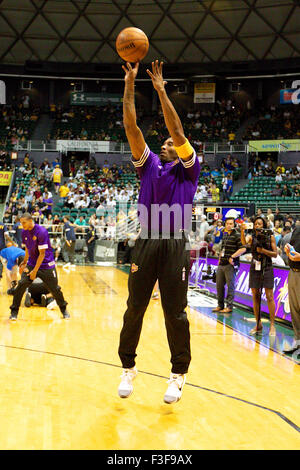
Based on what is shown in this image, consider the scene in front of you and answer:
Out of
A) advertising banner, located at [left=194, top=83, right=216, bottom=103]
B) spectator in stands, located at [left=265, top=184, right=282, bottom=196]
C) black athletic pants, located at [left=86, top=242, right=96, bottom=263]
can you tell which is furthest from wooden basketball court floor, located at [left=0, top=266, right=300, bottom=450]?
advertising banner, located at [left=194, top=83, right=216, bottom=103]

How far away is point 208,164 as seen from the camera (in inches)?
1171

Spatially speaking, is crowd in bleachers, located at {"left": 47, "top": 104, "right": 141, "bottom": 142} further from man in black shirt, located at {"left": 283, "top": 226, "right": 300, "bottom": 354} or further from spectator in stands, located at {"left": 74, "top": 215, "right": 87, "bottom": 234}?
man in black shirt, located at {"left": 283, "top": 226, "right": 300, "bottom": 354}

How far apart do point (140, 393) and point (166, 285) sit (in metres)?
1.14

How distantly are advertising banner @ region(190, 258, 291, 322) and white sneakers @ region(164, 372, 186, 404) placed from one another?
4.73 m

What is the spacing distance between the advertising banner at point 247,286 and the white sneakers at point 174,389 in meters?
4.73

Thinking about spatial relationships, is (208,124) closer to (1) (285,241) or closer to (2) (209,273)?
(1) (285,241)

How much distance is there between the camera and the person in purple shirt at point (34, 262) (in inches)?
308

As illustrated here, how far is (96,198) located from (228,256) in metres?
16.0

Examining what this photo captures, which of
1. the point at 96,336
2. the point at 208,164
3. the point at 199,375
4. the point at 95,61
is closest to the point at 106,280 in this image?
the point at 96,336

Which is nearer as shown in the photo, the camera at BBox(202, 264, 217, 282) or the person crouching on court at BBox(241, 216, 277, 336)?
the person crouching on court at BBox(241, 216, 277, 336)

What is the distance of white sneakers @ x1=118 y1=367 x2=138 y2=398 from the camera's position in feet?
12.8

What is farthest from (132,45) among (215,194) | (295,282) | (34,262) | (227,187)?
(227,187)
